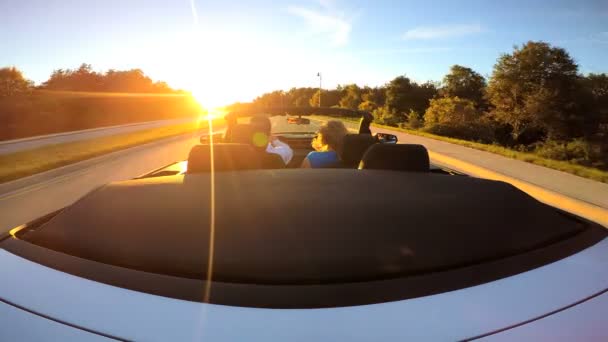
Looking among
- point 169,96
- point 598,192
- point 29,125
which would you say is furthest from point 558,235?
point 169,96

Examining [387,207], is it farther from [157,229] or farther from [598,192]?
[598,192]

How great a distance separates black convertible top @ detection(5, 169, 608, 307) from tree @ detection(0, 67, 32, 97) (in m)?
47.9

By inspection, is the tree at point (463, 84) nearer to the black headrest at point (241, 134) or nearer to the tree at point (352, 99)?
the tree at point (352, 99)

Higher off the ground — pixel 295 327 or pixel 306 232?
pixel 306 232

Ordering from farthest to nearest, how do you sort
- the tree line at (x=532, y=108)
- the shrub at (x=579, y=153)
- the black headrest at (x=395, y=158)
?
1. the tree line at (x=532, y=108)
2. the shrub at (x=579, y=153)
3. the black headrest at (x=395, y=158)

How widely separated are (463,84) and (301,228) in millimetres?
85418

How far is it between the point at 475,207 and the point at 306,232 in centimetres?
75

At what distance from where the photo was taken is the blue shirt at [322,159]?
4.22 m

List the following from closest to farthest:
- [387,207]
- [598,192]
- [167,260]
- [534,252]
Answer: [167,260] → [534,252] → [387,207] → [598,192]

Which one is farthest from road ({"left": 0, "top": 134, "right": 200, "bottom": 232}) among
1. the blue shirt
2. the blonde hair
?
the blue shirt

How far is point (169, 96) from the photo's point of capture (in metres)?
79.9

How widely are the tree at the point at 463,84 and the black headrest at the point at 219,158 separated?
7825 centimetres

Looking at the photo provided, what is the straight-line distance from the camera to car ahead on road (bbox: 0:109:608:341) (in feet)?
3.56

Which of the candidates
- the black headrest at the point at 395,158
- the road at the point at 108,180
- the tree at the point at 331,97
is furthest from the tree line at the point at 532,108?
the tree at the point at 331,97
